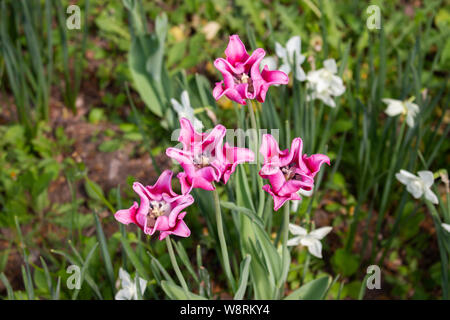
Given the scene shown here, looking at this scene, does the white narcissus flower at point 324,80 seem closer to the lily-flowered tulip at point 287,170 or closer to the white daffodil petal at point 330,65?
the white daffodil petal at point 330,65

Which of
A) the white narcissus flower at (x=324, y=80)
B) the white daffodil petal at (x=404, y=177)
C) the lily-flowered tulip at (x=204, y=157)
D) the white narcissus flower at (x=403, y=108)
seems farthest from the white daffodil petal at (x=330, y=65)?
the lily-flowered tulip at (x=204, y=157)

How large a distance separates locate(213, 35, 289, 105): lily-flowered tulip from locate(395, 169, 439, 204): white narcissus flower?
664 mm

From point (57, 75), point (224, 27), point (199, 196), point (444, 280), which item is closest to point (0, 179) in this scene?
point (57, 75)

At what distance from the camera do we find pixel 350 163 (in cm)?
197

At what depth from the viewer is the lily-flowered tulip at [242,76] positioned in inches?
34.2

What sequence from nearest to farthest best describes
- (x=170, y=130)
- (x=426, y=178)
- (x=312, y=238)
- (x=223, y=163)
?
1. (x=223, y=163)
2. (x=426, y=178)
3. (x=312, y=238)
4. (x=170, y=130)

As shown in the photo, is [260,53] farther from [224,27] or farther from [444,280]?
[224,27]

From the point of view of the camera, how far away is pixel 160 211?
88cm

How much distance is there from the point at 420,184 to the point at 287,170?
649mm

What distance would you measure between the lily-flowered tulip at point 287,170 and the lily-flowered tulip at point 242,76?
0.10 metres

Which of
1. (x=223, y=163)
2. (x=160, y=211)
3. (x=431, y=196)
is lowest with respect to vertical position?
(x=431, y=196)

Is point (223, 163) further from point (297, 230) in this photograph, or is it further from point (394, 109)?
point (394, 109)

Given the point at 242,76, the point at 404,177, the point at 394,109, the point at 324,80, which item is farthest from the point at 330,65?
the point at 242,76

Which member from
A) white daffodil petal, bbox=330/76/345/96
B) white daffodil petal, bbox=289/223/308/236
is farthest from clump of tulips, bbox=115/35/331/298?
white daffodil petal, bbox=330/76/345/96
